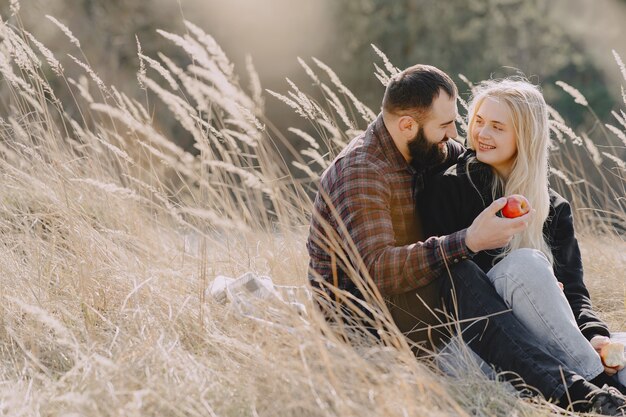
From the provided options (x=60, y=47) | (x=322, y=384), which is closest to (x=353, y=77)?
(x=60, y=47)

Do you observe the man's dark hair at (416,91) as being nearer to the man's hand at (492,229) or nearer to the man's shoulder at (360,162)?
the man's shoulder at (360,162)

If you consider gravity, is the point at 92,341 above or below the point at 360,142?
below

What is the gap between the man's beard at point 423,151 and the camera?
2.89 metres

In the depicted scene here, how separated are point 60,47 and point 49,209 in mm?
7215

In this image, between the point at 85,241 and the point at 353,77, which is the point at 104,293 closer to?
the point at 85,241

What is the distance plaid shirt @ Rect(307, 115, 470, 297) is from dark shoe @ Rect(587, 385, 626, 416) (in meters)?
0.57

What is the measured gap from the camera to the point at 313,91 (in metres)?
11.2

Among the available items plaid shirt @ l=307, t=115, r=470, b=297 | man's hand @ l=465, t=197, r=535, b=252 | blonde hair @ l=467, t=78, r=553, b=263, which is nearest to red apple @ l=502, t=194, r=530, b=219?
man's hand @ l=465, t=197, r=535, b=252

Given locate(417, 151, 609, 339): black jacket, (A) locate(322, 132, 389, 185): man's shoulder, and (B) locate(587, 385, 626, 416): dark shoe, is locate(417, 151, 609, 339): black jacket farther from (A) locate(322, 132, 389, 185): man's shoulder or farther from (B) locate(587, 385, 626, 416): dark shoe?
(B) locate(587, 385, 626, 416): dark shoe

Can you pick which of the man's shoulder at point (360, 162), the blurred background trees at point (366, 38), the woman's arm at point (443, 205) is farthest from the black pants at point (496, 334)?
the blurred background trees at point (366, 38)

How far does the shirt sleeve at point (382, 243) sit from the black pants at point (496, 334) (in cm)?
8

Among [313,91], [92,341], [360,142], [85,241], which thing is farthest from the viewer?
[313,91]

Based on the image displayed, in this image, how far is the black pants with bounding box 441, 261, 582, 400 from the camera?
2516mm

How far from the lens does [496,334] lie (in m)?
2.61
